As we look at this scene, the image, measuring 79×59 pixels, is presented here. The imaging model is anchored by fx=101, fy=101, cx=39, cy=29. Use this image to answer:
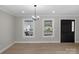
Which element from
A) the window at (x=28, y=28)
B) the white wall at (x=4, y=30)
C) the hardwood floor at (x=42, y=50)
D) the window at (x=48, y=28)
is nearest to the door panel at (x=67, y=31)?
the window at (x=48, y=28)

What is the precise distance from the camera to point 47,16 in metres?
7.60

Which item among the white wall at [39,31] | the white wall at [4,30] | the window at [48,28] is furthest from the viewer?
the window at [48,28]

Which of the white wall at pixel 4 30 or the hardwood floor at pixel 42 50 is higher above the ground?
the white wall at pixel 4 30

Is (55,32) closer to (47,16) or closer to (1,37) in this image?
(47,16)

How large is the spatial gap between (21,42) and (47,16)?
9.11ft

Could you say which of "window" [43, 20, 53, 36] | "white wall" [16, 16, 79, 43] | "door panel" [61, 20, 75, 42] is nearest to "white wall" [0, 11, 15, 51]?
"white wall" [16, 16, 79, 43]

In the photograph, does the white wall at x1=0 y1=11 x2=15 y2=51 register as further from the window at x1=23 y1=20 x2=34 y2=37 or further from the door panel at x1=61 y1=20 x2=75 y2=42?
the door panel at x1=61 y1=20 x2=75 y2=42

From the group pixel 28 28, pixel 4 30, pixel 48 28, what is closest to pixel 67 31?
pixel 48 28

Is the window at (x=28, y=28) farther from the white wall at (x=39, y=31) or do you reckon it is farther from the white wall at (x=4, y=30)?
the white wall at (x=4, y=30)

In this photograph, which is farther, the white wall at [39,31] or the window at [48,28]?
the window at [48,28]

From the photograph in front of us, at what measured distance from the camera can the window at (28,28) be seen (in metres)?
7.70

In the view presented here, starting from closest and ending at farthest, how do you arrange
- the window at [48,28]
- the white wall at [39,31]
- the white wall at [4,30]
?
the white wall at [4,30] → the white wall at [39,31] → the window at [48,28]

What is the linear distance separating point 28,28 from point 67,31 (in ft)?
9.82

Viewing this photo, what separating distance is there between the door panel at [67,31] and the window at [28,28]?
2343mm
